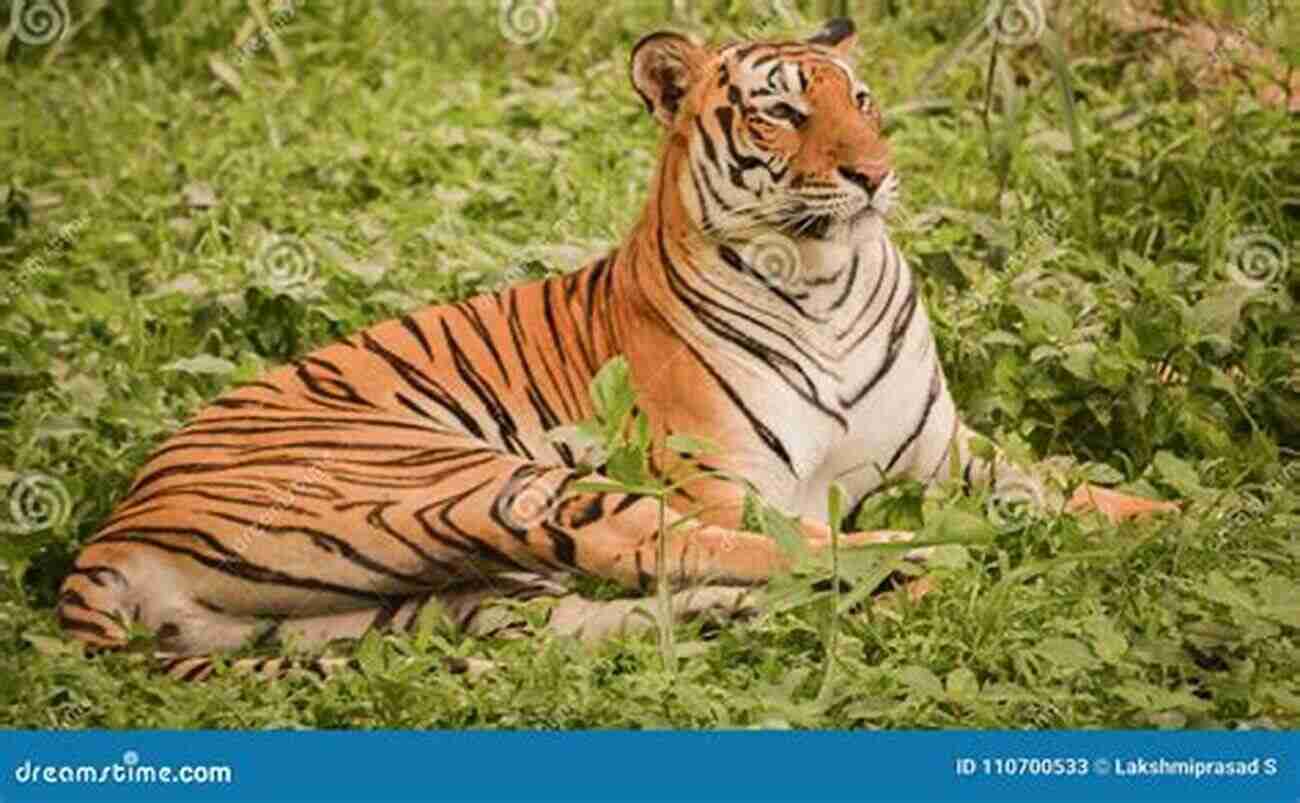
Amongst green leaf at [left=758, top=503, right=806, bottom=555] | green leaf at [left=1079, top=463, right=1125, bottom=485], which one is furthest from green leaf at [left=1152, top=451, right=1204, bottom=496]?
green leaf at [left=758, top=503, right=806, bottom=555]

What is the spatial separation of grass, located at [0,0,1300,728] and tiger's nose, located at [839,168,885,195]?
24.9 inches

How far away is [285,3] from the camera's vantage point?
9.36 m

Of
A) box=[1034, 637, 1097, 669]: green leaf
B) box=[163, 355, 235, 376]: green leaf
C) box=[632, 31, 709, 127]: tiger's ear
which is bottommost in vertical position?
box=[1034, 637, 1097, 669]: green leaf

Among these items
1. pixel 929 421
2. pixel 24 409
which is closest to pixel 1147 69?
pixel 929 421

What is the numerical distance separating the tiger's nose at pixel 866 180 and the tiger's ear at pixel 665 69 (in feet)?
1.55

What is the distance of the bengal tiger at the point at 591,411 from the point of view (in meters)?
6.11

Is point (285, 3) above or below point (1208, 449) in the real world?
Result: above

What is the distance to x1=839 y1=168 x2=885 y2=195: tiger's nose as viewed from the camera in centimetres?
621

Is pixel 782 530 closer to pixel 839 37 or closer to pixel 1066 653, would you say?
pixel 1066 653

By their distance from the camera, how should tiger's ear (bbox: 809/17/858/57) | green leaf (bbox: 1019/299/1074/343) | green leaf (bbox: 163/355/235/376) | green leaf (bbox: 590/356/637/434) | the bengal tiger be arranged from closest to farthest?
green leaf (bbox: 590/356/637/434) → the bengal tiger → tiger's ear (bbox: 809/17/858/57) → green leaf (bbox: 1019/299/1074/343) → green leaf (bbox: 163/355/235/376)

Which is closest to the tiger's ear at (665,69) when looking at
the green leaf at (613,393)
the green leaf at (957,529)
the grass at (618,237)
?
the grass at (618,237)

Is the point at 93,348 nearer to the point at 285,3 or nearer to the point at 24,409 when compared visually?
the point at 24,409

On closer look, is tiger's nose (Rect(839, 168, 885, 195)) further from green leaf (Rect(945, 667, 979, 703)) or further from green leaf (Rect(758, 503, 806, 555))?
green leaf (Rect(945, 667, 979, 703))

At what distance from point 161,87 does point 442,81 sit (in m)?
0.83
